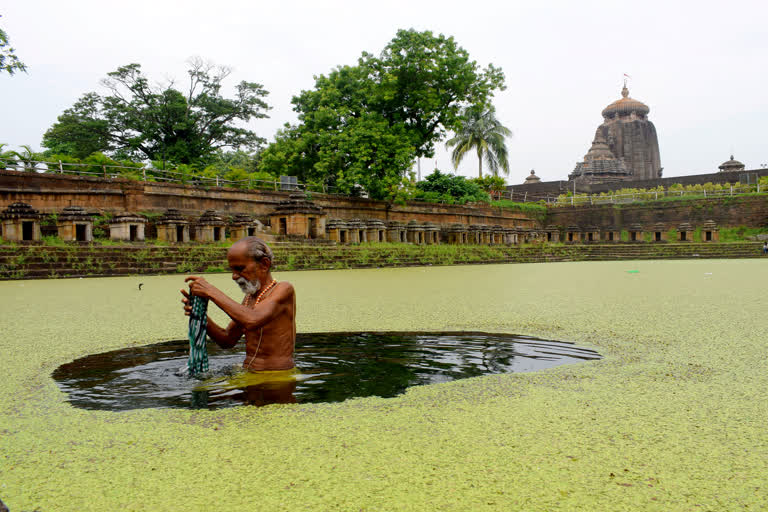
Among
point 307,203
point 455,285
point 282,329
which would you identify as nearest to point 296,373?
point 282,329

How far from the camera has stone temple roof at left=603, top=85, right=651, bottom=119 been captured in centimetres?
5512

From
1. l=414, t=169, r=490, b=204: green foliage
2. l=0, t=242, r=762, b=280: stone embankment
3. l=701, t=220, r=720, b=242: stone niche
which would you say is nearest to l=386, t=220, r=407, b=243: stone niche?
l=0, t=242, r=762, b=280: stone embankment

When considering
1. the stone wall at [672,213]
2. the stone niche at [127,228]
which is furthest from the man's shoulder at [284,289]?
the stone wall at [672,213]

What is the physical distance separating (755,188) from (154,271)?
32039mm

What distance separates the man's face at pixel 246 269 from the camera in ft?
10.2

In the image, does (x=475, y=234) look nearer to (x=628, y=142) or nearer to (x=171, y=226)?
(x=171, y=226)

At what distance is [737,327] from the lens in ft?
15.7

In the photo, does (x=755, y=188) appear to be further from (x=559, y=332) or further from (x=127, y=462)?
(x=127, y=462)

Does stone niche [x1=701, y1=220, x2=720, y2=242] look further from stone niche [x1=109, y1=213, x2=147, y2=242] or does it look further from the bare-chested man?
the bare-chested man

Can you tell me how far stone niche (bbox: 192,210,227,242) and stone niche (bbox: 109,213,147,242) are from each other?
72.9 inches

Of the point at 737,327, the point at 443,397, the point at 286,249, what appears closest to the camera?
the point at 443,397

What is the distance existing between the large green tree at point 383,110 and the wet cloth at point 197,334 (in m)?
20.1

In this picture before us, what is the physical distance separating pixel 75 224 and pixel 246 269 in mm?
14086

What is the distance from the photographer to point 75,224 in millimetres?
15141
